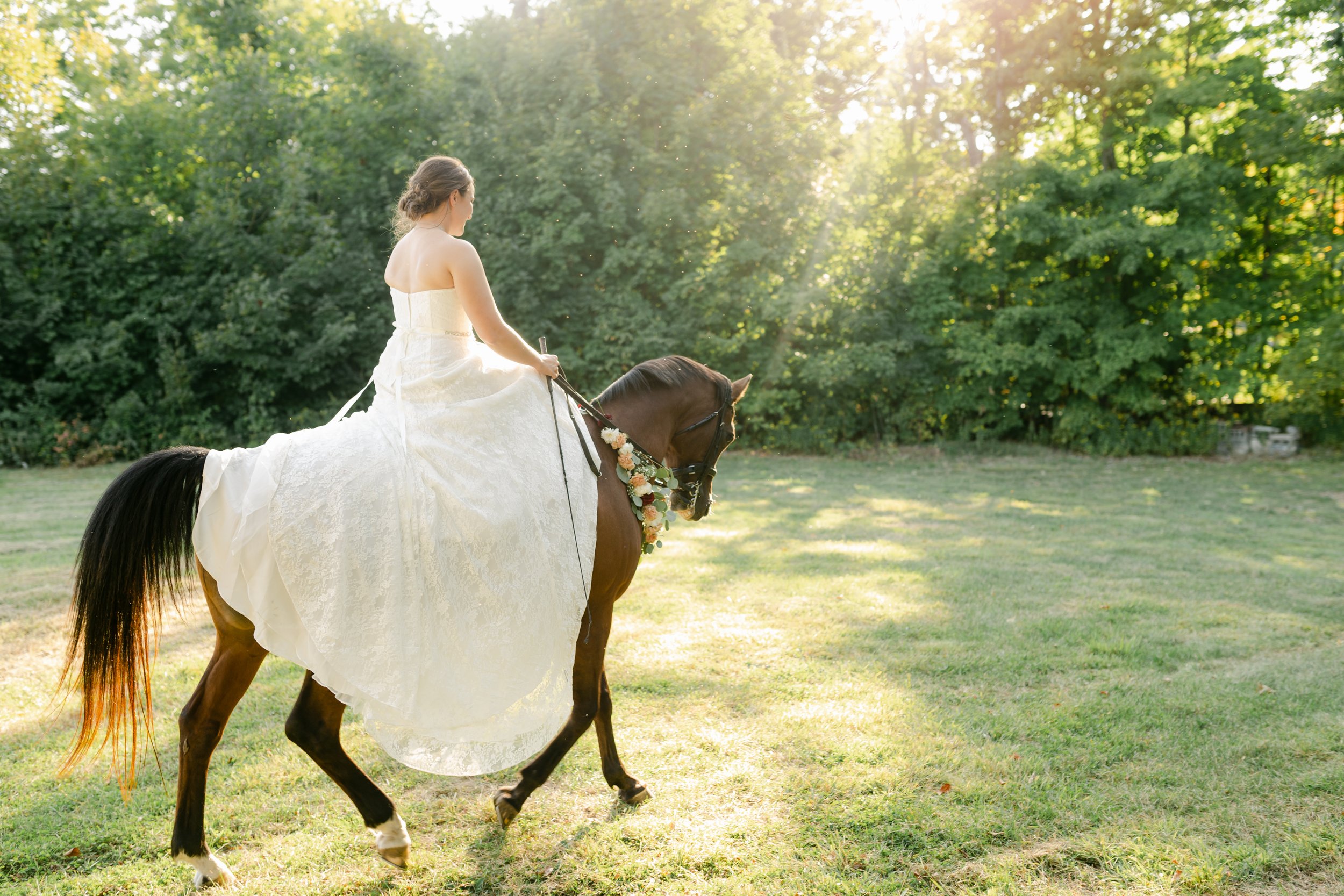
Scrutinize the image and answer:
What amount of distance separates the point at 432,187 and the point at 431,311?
48 centimetres

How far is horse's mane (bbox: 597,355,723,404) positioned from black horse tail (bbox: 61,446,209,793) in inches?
68.1

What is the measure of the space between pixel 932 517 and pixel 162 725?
858cm

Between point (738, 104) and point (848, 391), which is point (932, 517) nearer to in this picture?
point (848, 391)

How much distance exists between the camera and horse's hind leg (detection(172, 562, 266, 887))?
3.10m

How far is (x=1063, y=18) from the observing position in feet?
57.9

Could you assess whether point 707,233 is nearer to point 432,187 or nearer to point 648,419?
point 648,419

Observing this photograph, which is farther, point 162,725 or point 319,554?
point 162,725

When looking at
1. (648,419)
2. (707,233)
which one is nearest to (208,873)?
(648,419)

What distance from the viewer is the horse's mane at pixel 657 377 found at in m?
3.96

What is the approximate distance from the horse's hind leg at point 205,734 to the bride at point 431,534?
236 mm

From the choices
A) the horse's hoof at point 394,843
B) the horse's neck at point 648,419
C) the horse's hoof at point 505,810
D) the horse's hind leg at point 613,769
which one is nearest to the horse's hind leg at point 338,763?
the horse's hoof at point 394,843

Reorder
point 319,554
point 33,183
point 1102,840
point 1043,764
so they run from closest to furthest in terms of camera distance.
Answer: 1. point 319,554
2. point 1102,840
3. point 1043,764
4. point 33,183

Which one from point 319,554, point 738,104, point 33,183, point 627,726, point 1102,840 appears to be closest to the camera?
point 319,554

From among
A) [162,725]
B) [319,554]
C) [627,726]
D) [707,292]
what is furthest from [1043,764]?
[707,292]
